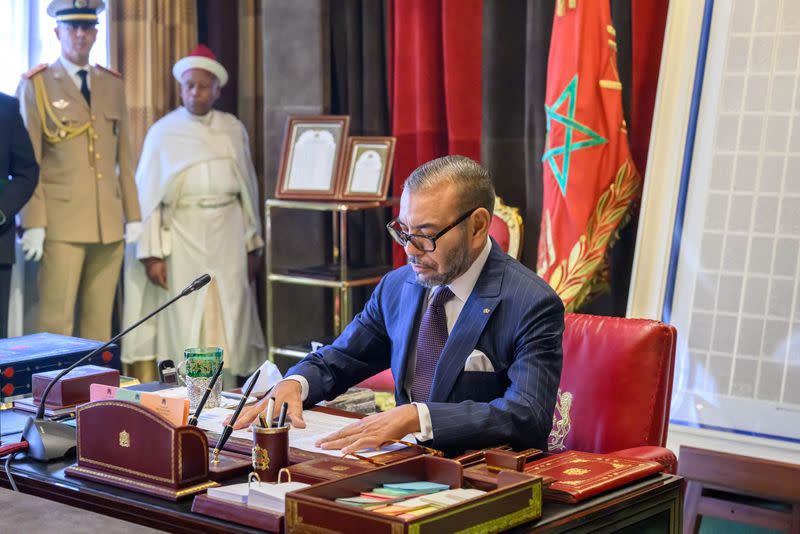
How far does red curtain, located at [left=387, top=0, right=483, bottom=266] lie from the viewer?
4434 mm

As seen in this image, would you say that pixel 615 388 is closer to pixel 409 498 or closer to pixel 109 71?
pixel 409 498

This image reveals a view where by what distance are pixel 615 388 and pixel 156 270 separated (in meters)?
2.91

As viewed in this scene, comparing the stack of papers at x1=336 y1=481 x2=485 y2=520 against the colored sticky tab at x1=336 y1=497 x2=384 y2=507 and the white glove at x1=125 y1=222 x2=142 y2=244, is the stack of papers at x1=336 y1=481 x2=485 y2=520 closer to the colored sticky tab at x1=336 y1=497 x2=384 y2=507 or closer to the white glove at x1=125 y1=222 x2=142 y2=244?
the colored sticky tab at x1=336 y1=497 x2=384 y2=507

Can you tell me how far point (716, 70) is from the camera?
3.37m

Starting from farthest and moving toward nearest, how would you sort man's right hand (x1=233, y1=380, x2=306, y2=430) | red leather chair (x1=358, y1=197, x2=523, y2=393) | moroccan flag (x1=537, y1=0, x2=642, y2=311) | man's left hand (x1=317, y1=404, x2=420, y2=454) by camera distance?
red leather chair (x1=358, y1=197, x2=523, y2=393) < moroccan flag (x1=537, y1=0, x2=642, y2=311) < man's right hand (x1=233, y1=380, x2=306, y2=430) < man's left hand (x1=317, y1=404, x2=420, y2=454)

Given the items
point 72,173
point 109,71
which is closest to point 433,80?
point 109,71

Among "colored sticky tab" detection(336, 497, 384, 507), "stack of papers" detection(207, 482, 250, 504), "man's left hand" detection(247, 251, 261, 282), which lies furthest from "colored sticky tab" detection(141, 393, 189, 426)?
"man's left hand" detection(247, 251, 261, 282)

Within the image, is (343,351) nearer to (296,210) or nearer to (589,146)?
(589,146)

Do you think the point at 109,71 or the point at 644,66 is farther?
the point at 109,71

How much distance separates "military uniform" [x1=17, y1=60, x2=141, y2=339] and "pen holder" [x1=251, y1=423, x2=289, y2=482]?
2962mm

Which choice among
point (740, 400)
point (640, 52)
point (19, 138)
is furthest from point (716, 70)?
point (19, 138)

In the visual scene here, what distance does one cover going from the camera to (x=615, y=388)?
2480 mm

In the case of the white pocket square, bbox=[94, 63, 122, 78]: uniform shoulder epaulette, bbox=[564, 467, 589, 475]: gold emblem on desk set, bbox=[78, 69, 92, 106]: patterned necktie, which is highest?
bbox=[94, 63, 122, 78]: uniform shoulder epaulette

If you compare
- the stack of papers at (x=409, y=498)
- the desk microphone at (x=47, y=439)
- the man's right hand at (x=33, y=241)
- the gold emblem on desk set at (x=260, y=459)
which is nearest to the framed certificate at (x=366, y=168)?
the man's right hand at (x=33, y=241)
